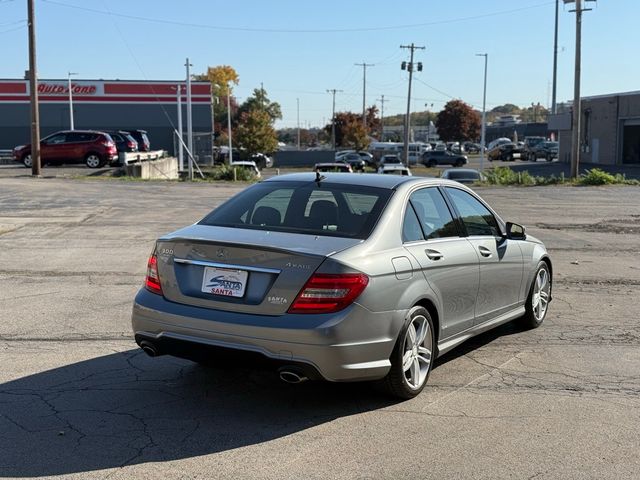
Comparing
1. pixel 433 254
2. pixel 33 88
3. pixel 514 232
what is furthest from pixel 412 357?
pixel 33 88

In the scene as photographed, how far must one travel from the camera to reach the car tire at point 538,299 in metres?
7.64

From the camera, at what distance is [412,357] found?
18.0 feet

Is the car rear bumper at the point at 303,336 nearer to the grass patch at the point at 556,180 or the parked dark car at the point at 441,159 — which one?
the grass patch at the point at 556,180

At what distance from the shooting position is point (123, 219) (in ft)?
57.0

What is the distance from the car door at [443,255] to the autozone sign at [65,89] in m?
63.5

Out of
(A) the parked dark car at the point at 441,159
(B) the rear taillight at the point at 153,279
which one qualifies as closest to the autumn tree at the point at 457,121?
(A) the parked dark car at the point at 441,159

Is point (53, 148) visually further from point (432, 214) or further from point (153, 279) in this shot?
point (432, 214)

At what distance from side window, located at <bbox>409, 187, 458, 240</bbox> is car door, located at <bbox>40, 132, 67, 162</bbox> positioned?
33405 mm

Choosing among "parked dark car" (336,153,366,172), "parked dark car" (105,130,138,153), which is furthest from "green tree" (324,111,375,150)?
"parked dark car" (105,130,138,153)

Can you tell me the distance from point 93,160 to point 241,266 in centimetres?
3363

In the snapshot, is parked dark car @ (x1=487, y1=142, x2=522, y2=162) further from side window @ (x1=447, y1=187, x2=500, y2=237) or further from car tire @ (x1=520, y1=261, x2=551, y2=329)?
A: side window @ (x1=447, y1=187, x2=500, y2=237)

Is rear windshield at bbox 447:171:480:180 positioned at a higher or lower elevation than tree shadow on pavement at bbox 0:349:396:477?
higher

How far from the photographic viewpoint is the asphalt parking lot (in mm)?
4383

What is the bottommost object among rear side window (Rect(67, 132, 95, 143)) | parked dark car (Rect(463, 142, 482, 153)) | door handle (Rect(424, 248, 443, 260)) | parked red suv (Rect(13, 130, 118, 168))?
door handle (Rect(424, 248, 443, 260))
